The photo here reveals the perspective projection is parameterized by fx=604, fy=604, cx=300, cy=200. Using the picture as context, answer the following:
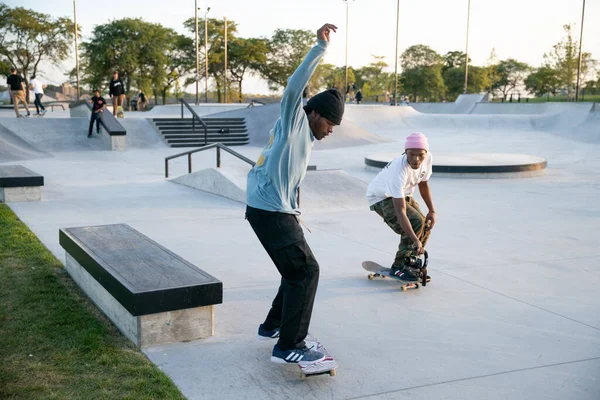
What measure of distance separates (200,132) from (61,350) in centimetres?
2070

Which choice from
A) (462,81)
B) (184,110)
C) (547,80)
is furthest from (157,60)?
(462,81)

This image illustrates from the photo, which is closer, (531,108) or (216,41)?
(531,108)

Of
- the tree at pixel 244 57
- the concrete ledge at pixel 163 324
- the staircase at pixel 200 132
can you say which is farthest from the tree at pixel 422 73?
the concrete ledge at pixel 163 324

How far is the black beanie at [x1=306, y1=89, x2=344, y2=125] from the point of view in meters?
3.14

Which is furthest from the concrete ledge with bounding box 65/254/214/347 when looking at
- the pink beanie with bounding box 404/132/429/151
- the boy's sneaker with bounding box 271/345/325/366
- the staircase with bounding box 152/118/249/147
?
Result: the staircase with bounding box 152/118/249/147

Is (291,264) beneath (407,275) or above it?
above

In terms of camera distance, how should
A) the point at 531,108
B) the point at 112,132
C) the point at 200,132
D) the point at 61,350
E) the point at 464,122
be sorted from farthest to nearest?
the point at 531,108 → the point at 464,122 → the point at 200,132 → the point at 112,132 → the point at 61,350

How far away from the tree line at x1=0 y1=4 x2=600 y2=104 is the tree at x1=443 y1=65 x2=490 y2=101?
0.15 m

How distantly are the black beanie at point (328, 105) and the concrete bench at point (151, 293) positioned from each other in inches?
56.1

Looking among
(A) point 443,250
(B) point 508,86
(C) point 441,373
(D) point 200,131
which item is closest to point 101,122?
(D) point 200,131

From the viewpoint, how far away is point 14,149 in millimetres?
18125

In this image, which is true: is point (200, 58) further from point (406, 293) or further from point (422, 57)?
point (406, 293)

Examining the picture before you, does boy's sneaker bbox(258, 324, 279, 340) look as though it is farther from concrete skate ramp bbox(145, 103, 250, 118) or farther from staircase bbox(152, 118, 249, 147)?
concrete skate ramp bbox(145, 103, 250, 118)

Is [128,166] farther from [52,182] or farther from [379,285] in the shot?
[379,285]
